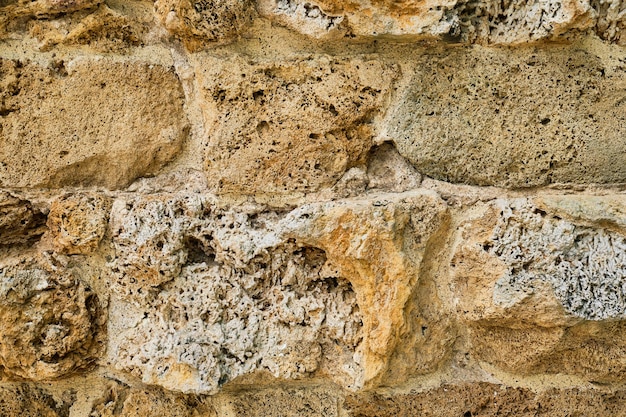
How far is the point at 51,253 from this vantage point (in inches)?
47.3

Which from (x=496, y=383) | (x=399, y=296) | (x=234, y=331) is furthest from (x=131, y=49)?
Answer: (x=496, y=383)

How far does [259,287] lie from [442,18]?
20.7 inches

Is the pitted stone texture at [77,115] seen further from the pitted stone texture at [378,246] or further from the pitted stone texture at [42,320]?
the pitted stone texture at [378,246]

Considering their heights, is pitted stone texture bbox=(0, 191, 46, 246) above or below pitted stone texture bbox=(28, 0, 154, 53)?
below

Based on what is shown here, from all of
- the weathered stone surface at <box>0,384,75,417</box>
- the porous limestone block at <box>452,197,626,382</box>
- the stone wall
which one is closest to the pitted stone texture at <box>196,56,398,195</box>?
the stone wall

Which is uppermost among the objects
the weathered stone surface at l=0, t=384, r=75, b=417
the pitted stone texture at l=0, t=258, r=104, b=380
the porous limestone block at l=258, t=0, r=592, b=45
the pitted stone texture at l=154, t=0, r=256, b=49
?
the porous limestone block at l=258, t=0, r=592, b=45

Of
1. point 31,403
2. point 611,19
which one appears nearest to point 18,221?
point 31,403

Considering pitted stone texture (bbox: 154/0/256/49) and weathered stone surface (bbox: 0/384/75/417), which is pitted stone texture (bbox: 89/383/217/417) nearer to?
weathered stone surface (bbox: 0/384/75/417)

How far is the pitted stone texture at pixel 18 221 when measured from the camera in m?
1.19

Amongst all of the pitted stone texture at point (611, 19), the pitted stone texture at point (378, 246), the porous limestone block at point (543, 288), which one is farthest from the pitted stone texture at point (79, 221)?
the pitted stone texture at point (611, 19)

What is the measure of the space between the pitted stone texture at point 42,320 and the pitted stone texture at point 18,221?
52 mm

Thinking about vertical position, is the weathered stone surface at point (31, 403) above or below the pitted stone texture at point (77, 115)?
below

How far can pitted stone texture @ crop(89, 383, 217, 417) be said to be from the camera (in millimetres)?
1189

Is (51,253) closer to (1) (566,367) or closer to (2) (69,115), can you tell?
(2) (69,115)
